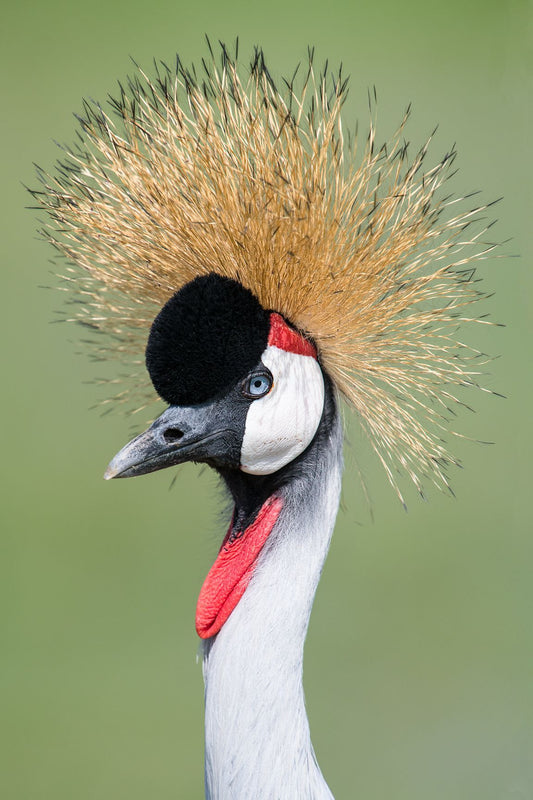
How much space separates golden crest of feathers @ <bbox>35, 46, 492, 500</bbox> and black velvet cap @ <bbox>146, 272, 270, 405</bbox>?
4 centimetres

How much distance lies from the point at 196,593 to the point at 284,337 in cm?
161

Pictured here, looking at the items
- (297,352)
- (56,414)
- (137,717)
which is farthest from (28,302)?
(297,352)

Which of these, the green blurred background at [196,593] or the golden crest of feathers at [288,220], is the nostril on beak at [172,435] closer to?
the golden crest of feathers at [288,220]

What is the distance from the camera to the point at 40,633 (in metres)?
2.41

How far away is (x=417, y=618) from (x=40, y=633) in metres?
1.01

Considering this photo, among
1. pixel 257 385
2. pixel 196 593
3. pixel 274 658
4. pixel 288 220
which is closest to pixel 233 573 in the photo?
pixel 274 658

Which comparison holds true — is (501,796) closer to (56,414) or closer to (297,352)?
(297,352)

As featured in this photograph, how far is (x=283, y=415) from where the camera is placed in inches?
39.0

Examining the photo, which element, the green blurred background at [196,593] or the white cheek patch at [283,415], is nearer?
the white cheek patch at [283,415]

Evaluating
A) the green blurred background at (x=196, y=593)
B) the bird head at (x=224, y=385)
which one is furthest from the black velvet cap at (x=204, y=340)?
the green blurred background at (x=196, y=593)

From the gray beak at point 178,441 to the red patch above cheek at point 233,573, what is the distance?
96mm

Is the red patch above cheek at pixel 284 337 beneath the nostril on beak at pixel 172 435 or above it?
above

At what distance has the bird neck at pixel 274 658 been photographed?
979 millimetres

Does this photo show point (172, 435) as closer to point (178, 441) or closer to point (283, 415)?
point (178, 441)
